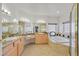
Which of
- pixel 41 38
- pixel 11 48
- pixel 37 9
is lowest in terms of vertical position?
pixel 41 38

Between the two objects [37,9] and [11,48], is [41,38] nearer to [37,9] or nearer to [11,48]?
[37,9]

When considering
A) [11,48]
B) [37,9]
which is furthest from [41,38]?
[11,48]

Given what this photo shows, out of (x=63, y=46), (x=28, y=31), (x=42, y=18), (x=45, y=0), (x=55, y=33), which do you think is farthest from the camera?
(x=42, y=18)

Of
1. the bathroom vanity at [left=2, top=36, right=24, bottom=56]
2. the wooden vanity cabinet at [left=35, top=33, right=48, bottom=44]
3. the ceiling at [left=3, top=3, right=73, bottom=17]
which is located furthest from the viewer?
the wooden vanity cabinet at [left=35, top=33, right=48, bottom=44]

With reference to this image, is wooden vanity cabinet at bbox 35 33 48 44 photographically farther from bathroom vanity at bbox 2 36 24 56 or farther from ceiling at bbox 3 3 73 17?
bathroom vanity at bbox 2 36 24 56

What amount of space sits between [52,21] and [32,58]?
739 cm

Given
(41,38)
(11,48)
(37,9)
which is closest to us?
(11,48)

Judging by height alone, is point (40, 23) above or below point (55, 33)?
above

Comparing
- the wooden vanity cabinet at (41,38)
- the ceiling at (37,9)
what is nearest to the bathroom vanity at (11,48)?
the ceiling at (37,9)

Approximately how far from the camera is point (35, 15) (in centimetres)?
884

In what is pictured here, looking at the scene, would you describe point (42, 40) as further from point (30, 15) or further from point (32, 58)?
point (32, 58)

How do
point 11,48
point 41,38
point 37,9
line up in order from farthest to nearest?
point 41,38
point 37,9
point 11,48

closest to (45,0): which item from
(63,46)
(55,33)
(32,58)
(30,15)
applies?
(32,58)

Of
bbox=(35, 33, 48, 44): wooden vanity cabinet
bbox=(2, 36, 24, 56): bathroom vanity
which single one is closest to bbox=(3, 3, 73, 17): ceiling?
bbox=(2, 36, 24, 56): bathroom vanity
